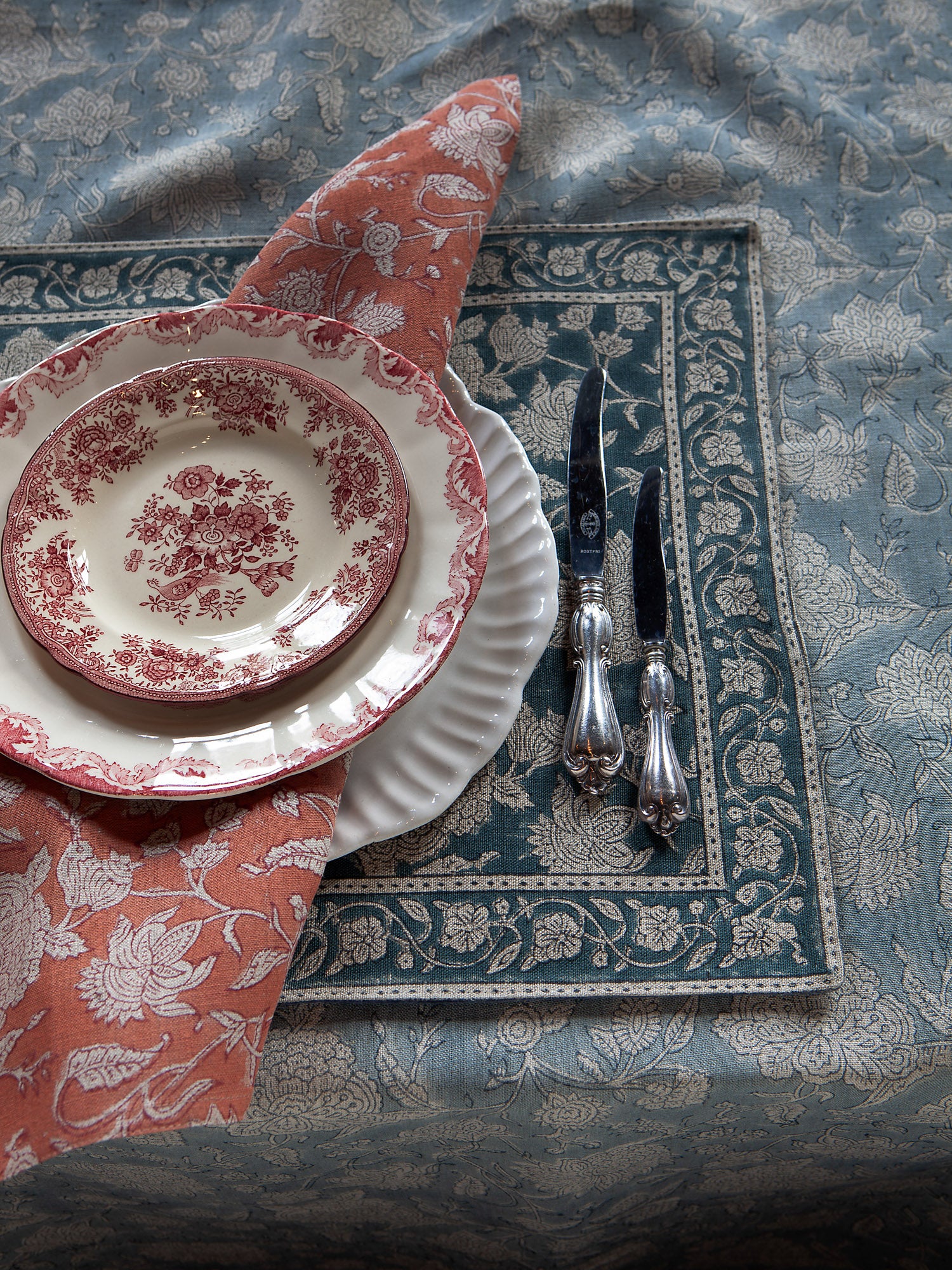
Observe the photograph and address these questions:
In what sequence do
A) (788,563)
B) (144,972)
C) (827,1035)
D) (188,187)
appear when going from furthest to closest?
(188,187)
(788,563)
(827,1035)
(144,972)

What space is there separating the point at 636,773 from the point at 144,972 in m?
0.36

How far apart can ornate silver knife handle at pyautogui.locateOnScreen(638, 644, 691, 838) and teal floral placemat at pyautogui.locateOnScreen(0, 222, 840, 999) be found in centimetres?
1

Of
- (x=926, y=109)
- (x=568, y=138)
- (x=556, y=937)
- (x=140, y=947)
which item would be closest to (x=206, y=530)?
(x=140, y=947)

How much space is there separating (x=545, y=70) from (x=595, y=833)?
820 millimetres

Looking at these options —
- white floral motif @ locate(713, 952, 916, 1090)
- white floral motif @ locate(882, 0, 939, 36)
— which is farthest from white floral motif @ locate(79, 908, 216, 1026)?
white floral motif @ locate(882, 0, 939, 36)

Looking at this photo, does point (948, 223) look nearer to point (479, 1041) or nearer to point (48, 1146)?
point (479, 1041)

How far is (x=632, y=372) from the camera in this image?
2.64 ft

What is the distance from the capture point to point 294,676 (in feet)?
1.82

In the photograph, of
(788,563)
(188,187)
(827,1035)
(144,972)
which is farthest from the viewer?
(188,187)

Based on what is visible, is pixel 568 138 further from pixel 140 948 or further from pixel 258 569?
pixel 140 948

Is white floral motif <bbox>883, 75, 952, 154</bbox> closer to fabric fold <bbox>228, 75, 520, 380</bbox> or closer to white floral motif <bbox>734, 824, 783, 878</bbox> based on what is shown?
→ fabric fold <bbox>228, 75, 520, 380</bbox>

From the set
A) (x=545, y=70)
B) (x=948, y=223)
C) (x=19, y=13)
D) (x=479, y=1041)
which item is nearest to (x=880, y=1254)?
(x=479, y=1041)

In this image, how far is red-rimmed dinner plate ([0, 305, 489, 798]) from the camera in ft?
1.77

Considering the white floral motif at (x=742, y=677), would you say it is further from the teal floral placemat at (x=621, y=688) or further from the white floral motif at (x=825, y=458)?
the white floral motif at (x=825, y=458)
